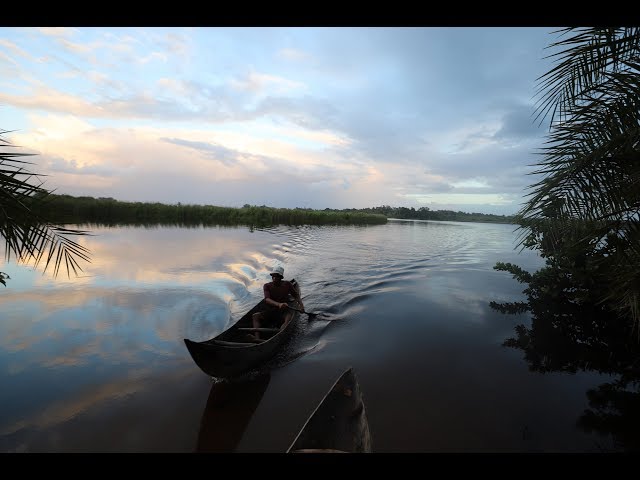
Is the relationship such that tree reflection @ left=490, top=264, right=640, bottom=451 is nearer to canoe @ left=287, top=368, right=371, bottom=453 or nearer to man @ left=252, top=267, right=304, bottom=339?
canoe @ left=287, top=368, right=371, bottom=453

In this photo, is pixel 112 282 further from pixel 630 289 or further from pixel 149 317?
pixel 630 289

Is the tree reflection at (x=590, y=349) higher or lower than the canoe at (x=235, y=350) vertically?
lower

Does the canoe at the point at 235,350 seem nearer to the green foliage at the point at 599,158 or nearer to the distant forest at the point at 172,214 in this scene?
the green foliage at the point at 599,158

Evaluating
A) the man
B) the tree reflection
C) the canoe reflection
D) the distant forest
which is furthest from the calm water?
the distant forest

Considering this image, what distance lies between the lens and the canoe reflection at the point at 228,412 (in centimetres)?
427

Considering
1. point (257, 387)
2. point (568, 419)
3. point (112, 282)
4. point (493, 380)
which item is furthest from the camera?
point (112, 282)

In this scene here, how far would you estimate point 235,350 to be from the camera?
207 inches

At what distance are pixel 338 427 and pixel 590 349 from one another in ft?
25.4

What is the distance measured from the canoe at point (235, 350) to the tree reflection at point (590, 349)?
18.4ft

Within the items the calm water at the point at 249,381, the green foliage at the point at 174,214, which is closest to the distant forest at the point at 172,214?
the green foliage at the point at 174,214
